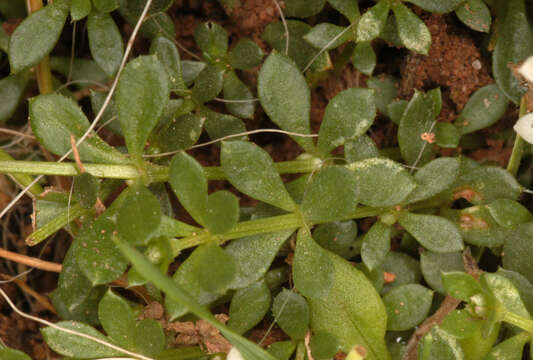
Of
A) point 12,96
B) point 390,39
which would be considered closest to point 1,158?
point 12,96

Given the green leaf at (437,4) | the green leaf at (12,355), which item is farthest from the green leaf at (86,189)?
the green leaf at (437,4)

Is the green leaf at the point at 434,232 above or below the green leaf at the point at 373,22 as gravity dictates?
below

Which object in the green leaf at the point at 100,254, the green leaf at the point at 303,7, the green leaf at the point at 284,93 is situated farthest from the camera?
the green leaf at the point at 303,7

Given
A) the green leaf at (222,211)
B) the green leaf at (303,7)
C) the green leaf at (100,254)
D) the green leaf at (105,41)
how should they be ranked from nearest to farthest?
the green leaf at (222,211)
the green leaf at (100,254)
the green leaf at (105,41)
the green leaf at (303,7)

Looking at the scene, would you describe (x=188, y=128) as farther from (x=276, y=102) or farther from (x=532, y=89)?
(x=532, y=89)

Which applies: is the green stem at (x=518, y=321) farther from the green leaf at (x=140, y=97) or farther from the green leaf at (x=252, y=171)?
the green leaf at (x=140, y=97)

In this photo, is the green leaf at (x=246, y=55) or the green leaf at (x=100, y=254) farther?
the green leaf at (x=246, y=55)

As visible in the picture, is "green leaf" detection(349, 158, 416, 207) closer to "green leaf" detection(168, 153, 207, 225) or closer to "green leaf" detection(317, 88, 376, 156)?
"green leaf" detection(317, 88, 376, 156)
